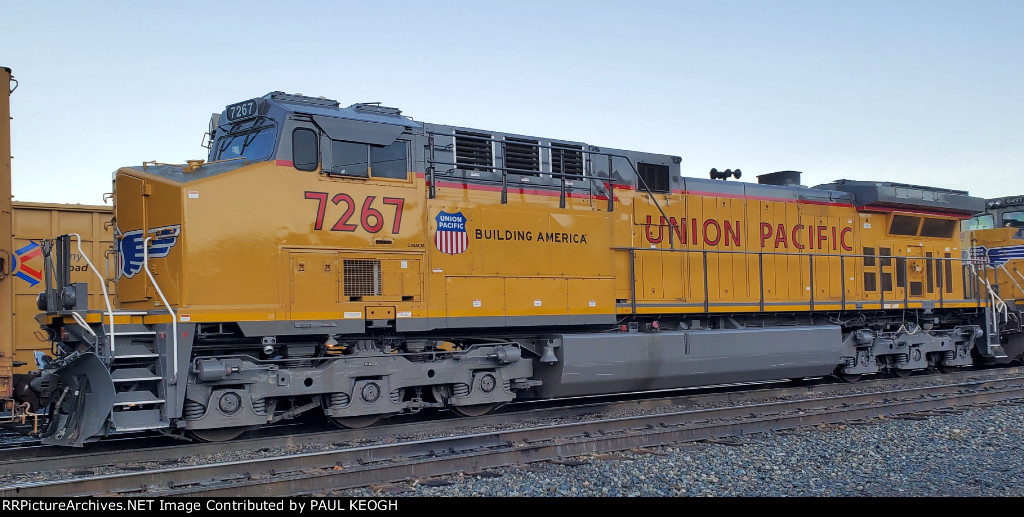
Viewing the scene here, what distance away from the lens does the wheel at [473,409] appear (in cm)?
986

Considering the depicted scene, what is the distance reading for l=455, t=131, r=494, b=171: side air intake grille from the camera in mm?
9736

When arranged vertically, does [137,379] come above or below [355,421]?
above

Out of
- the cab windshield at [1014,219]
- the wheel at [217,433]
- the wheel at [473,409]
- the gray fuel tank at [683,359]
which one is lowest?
the wheel at [473,409]

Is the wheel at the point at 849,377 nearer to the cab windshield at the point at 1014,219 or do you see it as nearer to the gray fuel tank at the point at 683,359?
the gray fuel tank at the point at 683,359

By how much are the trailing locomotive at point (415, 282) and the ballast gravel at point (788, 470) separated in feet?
7.53

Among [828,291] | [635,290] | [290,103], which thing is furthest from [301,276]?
[828,291]

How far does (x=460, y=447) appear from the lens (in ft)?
26.1

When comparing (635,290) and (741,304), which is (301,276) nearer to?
(635,290)

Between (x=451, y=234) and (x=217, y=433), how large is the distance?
321cm

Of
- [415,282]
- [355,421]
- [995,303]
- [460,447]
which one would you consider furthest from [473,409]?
[995,303]

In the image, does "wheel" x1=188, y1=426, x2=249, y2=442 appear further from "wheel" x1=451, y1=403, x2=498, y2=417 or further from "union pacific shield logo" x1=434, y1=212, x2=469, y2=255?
"union pacific shield logo" x1=434, y1=212, x2=469, y2=255

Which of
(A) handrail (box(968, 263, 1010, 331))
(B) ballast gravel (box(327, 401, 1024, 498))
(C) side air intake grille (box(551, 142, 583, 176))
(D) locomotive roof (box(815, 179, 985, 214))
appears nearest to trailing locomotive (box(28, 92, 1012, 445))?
(C) side air intake grille (box(551, 142, 583, 176))

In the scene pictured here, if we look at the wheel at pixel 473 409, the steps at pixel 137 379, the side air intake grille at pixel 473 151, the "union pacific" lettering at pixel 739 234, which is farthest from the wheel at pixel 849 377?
the steps at pixel 137 379

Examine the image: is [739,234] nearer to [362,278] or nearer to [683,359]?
[683,359]
